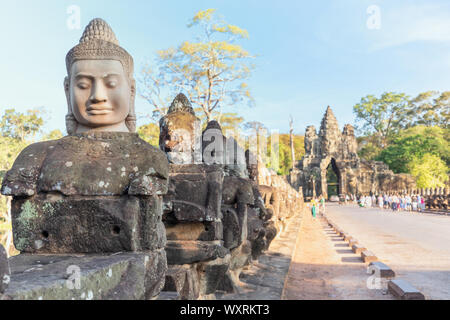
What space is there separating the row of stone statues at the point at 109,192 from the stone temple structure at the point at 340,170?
152ft

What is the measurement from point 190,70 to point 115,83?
26375mm

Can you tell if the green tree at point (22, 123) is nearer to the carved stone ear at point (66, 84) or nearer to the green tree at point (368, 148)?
the carved stone ear at point (66, 84)

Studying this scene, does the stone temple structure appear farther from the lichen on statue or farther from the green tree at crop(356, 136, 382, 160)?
the lichen on statue

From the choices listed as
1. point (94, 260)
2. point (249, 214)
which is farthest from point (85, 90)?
point (249, 214)

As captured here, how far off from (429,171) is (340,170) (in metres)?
9.90

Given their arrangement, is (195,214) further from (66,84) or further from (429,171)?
(429,171)

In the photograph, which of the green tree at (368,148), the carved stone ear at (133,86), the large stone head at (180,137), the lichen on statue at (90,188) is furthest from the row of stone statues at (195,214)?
the green tree at (368,148)

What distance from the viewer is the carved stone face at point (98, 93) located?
2498 mm

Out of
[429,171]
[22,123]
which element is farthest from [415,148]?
[22,123]

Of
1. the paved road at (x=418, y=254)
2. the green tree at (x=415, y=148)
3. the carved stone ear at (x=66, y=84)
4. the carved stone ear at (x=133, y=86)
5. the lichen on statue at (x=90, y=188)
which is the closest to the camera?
the lichen on statue at (x=90, y=188)

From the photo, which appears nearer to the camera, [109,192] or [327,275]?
[109,192]

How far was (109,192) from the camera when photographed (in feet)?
7.20

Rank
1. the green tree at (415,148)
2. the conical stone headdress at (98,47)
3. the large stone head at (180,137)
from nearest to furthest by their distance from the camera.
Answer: the conical stone headdress at (98,47) < the large stone head at (180,137) < the green tree at (415,148)

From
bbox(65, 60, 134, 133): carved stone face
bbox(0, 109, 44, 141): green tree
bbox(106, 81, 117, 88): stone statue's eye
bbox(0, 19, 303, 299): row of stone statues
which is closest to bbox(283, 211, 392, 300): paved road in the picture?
bbox(0, 19, 303, 299): row of stone statues
